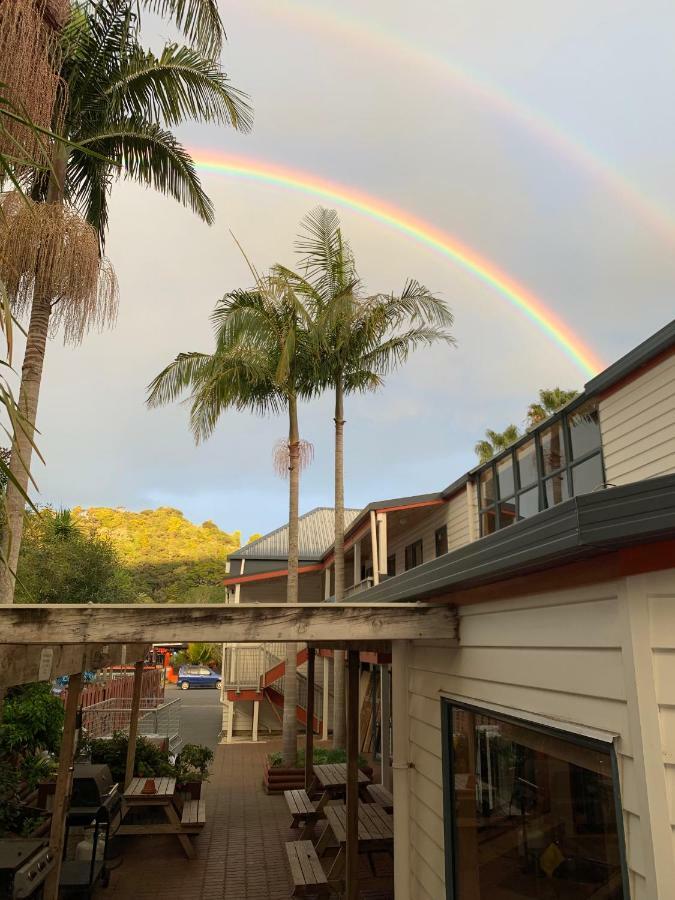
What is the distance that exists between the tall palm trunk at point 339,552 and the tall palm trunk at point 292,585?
1.06 metres

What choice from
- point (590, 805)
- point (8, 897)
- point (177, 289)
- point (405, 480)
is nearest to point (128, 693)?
point (8, 897)

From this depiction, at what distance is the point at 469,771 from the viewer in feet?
15.1

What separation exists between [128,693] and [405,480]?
332 feet

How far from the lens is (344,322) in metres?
17.2

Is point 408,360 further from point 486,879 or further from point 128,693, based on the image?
point 128,693

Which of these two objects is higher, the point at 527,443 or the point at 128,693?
the point at 527,443

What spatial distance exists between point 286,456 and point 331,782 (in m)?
11.6

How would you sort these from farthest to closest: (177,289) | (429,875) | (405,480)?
(405,480), (177,289), (429,875)

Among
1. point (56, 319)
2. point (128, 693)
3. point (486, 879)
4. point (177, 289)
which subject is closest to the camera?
point (486, 879)

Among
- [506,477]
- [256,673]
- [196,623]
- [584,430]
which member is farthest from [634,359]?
[256,673]

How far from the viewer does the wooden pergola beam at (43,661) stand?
5.37 metres

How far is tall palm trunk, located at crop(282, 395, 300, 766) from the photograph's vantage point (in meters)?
15.9

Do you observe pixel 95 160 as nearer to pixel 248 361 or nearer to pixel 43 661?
pixel 43 661

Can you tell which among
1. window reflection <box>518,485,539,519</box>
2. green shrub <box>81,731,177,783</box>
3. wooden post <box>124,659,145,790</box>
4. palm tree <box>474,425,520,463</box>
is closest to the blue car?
palm tree <box>474,425,520,463</box>
